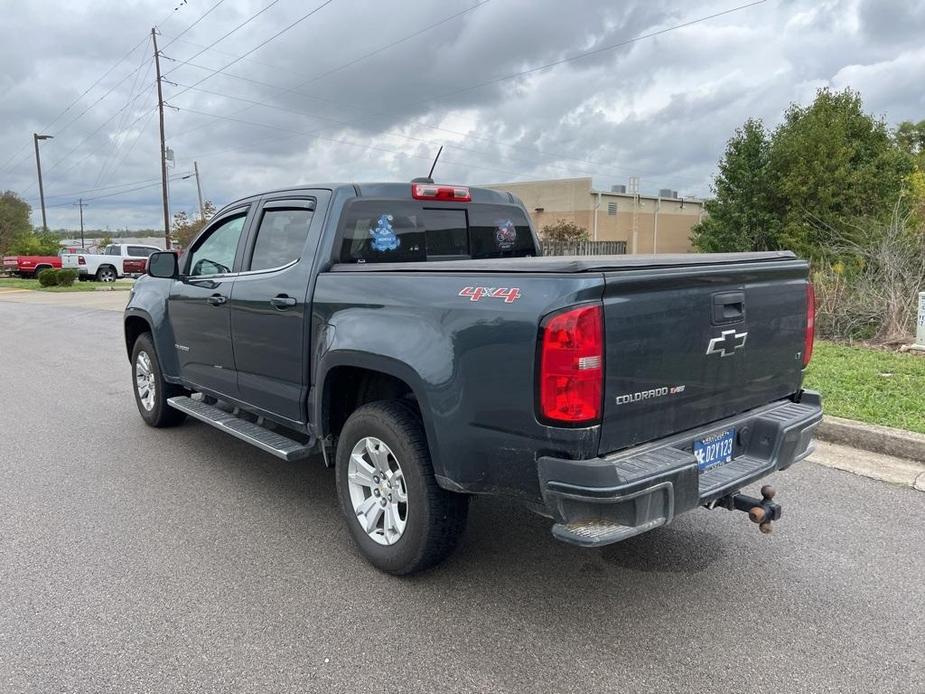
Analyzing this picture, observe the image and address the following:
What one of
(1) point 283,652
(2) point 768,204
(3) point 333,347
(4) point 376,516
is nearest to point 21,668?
(1) point 283,652

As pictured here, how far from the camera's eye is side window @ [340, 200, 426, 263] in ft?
13.3

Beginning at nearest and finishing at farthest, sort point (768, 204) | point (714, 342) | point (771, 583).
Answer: point (714, 342), point (771, 583), point (768, 204)

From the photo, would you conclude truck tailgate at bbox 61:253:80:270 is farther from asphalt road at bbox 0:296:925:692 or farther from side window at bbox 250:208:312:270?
side window at bbox 250:208:312:270

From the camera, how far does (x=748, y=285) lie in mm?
3283

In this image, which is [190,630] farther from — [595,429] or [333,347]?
[595,429]

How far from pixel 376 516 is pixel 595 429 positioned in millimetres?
1397

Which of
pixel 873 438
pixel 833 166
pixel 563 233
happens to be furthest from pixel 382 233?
pixel 563 233

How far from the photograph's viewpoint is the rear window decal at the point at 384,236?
4.15 m

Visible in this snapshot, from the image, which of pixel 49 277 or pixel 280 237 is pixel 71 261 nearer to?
pixel 49 277

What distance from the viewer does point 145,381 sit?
635 centimetres

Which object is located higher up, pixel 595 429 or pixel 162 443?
pixel 595 429

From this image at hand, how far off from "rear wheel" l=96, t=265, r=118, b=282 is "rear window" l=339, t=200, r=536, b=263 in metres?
33.7

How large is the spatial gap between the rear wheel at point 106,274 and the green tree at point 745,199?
89.2ft

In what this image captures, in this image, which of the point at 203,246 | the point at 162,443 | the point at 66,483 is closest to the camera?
→ the point at 66,483
